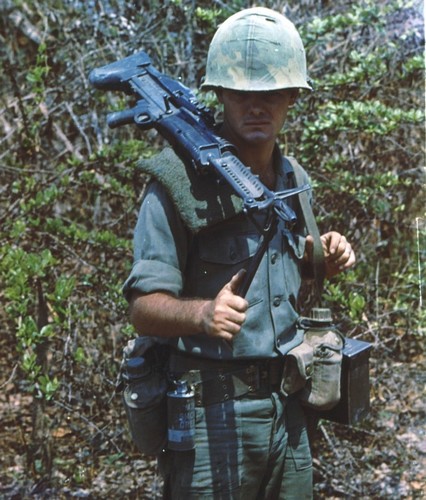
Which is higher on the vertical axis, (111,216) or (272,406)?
(111,216)

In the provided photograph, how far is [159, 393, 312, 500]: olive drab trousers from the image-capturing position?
221cm

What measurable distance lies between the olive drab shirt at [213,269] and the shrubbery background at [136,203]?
180cm

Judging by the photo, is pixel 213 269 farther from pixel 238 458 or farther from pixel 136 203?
pixel 136 203

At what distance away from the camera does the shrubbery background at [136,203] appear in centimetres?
423

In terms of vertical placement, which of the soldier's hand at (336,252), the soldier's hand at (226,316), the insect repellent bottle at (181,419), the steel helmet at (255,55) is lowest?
the insect repellent bottle at (181,419)

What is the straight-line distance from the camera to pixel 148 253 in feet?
7.09

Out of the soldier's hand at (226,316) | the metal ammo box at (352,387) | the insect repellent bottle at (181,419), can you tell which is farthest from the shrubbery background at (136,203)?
the soldier's hand at (226,316)

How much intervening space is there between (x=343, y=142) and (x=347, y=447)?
1831 millimetres

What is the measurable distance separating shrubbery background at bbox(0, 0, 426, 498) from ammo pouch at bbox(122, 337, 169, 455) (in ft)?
5.76

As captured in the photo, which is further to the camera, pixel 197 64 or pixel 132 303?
pixel 197 64

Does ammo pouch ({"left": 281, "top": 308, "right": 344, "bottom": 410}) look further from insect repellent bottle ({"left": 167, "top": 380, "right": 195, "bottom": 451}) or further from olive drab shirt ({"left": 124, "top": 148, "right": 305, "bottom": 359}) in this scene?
insect repellent bottle ({"left": 167, "top": 380, "right": 195, "bottom": 451})

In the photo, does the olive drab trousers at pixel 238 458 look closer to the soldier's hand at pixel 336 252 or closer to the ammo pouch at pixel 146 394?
the ammo pouch at pixel 146 394

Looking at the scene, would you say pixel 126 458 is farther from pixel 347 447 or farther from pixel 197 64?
pixel 197 64

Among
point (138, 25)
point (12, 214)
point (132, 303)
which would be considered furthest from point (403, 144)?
point (132, 303)
